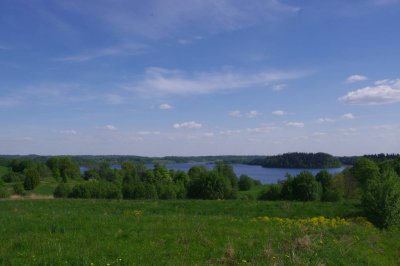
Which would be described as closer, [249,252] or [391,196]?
[249,252]

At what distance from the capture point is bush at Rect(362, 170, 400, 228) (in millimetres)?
23156

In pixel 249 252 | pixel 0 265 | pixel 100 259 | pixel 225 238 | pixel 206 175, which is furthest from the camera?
pixel 206 175

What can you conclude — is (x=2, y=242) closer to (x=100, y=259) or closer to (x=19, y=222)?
(x=100, y=259)

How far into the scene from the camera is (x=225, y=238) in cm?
1338

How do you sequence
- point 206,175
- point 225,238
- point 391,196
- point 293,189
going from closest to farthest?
1. point 225,238
2. point 391,196
3. point 293,189
4. point 206,175

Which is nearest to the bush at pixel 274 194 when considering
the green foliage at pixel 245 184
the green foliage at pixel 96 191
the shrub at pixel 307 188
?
the shrub at pixel 307 188

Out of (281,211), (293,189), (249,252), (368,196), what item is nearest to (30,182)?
(293,189)

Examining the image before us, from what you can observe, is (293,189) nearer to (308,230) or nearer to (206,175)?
(206,175)

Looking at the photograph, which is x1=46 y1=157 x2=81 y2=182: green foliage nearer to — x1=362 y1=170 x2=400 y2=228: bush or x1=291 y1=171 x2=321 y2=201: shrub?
x1=291 y1=171 x2=321 y2=201: shrub

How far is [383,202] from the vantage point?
23672mm

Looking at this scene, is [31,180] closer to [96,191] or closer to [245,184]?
[96,191]

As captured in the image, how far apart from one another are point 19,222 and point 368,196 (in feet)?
61.5

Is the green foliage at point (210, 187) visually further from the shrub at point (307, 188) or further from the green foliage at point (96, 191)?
the green foliage at point (96, 191)

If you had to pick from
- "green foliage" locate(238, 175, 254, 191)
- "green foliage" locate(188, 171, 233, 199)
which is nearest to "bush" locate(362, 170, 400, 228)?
"green foliage" locate(188, 171, 233, 199)
